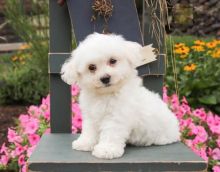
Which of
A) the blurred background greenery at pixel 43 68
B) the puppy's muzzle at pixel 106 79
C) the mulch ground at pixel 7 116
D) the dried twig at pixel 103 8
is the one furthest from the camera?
the blurred background greenery at pixel 43 68

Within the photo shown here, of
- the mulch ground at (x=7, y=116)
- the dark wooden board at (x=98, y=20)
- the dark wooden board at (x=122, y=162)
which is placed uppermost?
the dark wooden board at (x=98, y=20)

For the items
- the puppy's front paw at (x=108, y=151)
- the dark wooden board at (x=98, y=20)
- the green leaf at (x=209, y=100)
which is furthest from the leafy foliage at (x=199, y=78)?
the puppy's front paw at (x=108, y=151)

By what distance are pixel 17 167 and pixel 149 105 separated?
1.75 m

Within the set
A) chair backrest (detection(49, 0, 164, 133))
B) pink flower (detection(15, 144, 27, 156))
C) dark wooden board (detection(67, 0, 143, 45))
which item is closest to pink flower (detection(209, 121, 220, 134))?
chair backrest (detection(49, 0, 164, 133))

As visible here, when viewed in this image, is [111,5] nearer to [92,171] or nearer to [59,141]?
[59,141]

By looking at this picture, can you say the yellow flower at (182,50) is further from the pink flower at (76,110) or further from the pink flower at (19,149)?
the pink flower at (19,149)

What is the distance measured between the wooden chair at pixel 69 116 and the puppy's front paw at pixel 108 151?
0.10 feet

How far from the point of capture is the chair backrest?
9.11 ft

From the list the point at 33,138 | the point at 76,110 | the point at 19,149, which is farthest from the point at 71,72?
the point at 19,149

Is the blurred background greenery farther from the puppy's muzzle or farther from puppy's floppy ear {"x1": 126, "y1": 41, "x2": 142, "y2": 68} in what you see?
the puppy's muzzle

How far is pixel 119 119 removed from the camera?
2375mm

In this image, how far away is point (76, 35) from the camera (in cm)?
278

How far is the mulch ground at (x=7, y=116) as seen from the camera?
497 cm

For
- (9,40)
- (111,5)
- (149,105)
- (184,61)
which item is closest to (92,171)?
(149,105)
